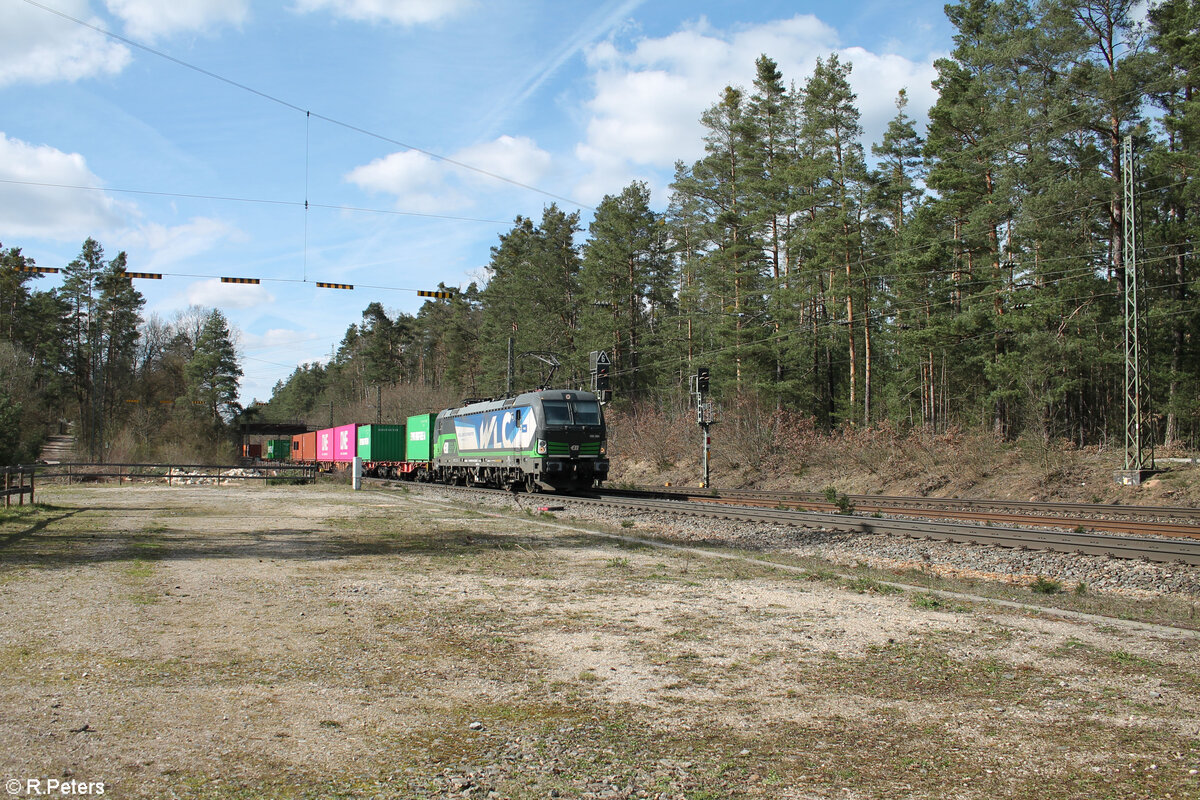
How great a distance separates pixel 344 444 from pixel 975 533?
37.3 metres

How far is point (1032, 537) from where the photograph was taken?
11930 millimetres

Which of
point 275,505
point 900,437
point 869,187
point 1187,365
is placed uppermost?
point 869,187

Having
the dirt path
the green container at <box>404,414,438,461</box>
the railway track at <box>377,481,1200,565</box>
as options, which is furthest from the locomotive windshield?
the dirt path

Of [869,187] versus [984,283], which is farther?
[869,187]

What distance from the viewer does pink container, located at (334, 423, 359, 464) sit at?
138ft

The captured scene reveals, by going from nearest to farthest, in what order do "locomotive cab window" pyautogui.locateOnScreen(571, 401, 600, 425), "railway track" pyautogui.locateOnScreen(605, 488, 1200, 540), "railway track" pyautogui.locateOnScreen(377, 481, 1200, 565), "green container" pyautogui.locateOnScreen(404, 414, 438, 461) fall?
1. "railway track" pyautogui.locateOnScreen(377, 481, 1200, 565)
2. "railway track" pyautogui.locateOnScreen(605, 488, 1200, 540)
3. "locomotive cab window" pyautogui.locateOnScreen(571, 401, 600, 425)
4. "green container" pyautogui.locateOnScreen(404, 414, 438, 461)

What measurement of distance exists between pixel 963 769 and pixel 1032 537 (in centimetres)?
935

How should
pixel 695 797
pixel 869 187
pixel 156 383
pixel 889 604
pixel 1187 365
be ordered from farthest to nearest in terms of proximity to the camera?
pixel 156 383
pixel 869 187
pixel 1187 365
pixel 889 604
pixel 695 797

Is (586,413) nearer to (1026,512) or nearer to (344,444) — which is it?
(1026,512)

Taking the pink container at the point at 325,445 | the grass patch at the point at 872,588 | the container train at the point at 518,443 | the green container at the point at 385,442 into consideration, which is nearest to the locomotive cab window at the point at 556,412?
the container train at the point at 518,443

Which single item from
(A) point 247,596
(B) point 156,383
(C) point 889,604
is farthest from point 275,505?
(B) point 156,383

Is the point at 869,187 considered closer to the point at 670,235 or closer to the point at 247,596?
the point at 670,235

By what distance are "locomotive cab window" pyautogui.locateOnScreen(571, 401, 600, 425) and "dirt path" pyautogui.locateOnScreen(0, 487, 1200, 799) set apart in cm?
1447

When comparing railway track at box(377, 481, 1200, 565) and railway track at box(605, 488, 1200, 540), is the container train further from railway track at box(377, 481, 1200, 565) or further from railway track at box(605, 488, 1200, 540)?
railway track at box(377, 481, 1200, 565)
